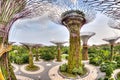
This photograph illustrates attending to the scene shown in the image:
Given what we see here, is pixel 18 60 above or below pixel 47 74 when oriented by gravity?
above

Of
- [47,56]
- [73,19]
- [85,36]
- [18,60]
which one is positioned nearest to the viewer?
[73,19]

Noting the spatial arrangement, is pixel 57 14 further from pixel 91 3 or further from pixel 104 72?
pixel 91 3

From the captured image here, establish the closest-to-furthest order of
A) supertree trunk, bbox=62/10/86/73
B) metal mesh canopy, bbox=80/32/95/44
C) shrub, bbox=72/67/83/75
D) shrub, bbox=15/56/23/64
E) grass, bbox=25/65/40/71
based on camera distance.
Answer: supertree trunk, bbox=62/10/86/73 → shrub, bbox=72/67/83/75 → grass, bbox=25/65/40/71 → shrub, bbox=15/56/23/64 → metal mesh canopy, bbox=80/32/95/44

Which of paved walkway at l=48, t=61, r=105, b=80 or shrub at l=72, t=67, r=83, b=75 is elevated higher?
shrub at l=72, t=67, r=83, b=75

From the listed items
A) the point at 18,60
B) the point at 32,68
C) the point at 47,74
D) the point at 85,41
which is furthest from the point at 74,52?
the point at 18,60

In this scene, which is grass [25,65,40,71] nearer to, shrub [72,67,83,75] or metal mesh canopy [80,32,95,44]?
shrub [72,67,83,75]

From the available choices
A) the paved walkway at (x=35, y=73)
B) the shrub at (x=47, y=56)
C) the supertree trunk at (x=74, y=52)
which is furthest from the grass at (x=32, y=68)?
the supertree trunk at (x=74, y=52)

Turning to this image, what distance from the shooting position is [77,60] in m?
19.5

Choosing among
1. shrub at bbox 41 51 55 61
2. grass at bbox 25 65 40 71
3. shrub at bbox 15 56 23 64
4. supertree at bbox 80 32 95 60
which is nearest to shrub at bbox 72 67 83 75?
grass at bbox 25 65 40 71

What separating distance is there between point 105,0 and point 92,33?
1794 centimetres

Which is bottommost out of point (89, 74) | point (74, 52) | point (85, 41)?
point (89, 74)

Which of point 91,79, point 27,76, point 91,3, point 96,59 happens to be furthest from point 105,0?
point 96,59

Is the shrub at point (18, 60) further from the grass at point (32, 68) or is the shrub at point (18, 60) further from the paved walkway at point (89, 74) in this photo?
the paved walkway at point (89, 74)

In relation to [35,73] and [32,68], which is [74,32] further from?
[32,68]
